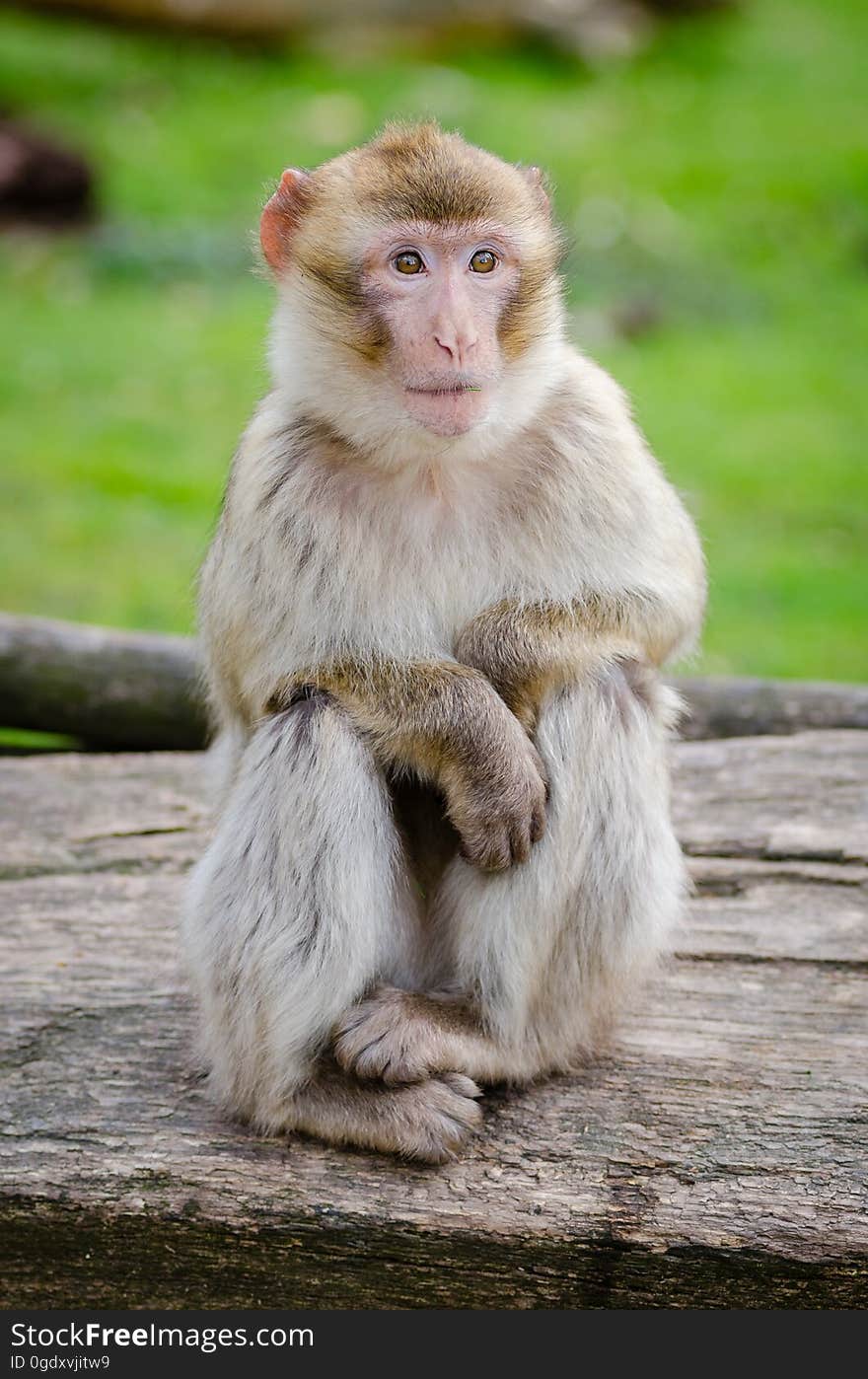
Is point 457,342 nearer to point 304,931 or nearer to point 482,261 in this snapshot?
point 482,261

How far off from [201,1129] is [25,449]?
21.7 ft

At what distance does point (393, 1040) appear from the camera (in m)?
3.76

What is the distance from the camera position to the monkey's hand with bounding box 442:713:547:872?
3.67 meters

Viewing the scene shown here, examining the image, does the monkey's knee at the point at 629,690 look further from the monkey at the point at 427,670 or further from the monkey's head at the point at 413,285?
the monkey's head at the point at 413,285

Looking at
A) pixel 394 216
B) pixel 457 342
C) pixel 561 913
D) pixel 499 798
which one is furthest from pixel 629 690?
pixel 394 216

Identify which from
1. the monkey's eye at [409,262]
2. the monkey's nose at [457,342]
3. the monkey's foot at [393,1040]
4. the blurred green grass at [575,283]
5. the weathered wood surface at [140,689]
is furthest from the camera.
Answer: the blurred green grass at [575,283]

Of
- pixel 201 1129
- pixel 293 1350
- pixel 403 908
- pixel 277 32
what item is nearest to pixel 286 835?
pixel 403 908

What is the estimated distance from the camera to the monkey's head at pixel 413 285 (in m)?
3.58

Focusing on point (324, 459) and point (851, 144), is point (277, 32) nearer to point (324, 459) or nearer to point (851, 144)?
point (851, 144)

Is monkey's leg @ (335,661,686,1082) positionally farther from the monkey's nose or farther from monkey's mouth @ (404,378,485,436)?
the monkey's nose

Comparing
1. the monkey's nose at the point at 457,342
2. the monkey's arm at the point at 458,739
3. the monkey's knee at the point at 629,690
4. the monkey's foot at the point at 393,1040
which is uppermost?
the monkey's nose at the point at 457,342

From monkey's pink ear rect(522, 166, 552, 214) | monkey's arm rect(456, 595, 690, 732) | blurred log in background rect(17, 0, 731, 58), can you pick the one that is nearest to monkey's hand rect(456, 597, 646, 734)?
monkey's arm rect(456, 595, 690, 732)

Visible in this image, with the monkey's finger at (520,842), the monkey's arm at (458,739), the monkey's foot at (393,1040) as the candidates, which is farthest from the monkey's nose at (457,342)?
the monkey's foot at (393,1040)

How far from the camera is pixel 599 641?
Answer: 3.86 metres
